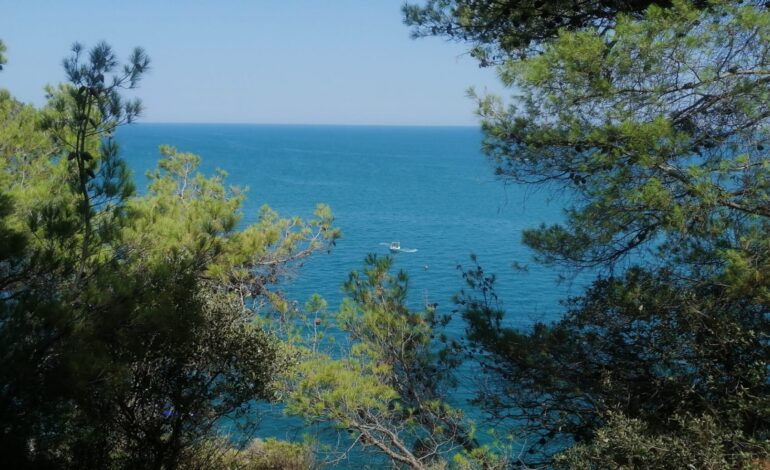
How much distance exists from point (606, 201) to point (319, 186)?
39.4m

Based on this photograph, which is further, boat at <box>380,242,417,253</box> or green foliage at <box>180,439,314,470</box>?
boat at <box>380,242,417,253</box>

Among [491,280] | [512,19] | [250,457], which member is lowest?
[250,457]

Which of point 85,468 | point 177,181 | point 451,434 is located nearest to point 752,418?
point 451,434

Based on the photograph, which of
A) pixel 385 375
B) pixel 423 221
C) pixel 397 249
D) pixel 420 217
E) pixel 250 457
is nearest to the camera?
pixel 385 375

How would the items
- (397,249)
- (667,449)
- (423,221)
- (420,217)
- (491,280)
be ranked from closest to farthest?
(667,449) < (491,280) < (397,249) < (423,221) < (420,217)

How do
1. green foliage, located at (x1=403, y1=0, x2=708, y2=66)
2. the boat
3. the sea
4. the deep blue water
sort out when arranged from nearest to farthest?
green foliage, located at (x1=403, y1=0, x2=708, y2=66)
the sea
the deep blue water
the boat

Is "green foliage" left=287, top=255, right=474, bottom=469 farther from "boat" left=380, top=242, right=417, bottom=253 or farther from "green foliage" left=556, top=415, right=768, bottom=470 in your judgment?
"boat" left=380, top=242, right=417, bottom=253

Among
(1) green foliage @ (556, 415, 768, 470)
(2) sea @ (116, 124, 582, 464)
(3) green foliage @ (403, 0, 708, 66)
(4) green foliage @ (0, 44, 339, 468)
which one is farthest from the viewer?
(2) sea @ (116, 124, 582, 464)

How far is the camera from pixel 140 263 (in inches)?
167

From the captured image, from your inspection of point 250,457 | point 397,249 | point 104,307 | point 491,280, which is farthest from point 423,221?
point 104,307

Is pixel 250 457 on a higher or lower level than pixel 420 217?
higher

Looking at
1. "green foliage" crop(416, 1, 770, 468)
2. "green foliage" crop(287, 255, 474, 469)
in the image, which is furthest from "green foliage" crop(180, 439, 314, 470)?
"green foliage" crop(416, 1, 770, 468)

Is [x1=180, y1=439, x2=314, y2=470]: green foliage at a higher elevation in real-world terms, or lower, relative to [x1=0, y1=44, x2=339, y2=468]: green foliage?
lower

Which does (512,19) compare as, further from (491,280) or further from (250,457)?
(250,457)
